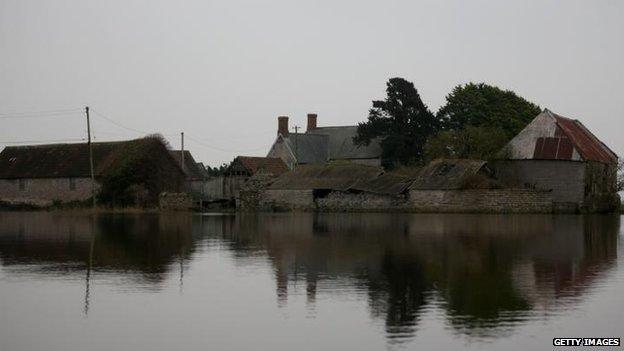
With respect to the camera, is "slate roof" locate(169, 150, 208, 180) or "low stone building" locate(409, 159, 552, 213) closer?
"low stone building" locate(409, 159, 552, 213)

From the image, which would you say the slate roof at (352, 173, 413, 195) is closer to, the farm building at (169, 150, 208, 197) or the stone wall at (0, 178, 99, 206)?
the farm building at (169, 150, 208, 197)

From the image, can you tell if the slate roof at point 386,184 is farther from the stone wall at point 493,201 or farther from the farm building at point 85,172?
the farm building at point 85,172

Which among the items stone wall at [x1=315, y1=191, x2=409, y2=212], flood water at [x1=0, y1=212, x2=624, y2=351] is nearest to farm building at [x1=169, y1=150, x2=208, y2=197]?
stone wall at [x1=315, y1=191, x2=409, y2=212]

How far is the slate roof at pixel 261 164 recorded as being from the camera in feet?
241

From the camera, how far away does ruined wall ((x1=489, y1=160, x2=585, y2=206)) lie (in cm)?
5738

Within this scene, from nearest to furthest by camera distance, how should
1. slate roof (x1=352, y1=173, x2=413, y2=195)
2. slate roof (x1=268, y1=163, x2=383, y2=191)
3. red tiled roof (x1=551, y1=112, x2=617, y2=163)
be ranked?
1. red tiled roof (x1=551, y1=112, x2=617, y2=163)
2. slate roof (x1=352, y1=173, x2=413, y2=195)
3. slate roof (x1=268, y1=163, x2=383, y2=191)

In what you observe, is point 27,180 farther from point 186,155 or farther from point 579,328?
point 579,328

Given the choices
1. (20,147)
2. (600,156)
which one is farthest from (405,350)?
(20,147)

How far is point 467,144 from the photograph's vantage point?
65562 mm

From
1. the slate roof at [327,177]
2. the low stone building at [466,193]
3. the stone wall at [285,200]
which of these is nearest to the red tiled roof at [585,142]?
the low stone building at [466,193]

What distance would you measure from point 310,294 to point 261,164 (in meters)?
59.4

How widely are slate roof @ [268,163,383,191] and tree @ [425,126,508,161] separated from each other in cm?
562

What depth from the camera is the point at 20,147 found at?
76.7m

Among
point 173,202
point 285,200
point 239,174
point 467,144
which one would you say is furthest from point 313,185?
point 467,144
